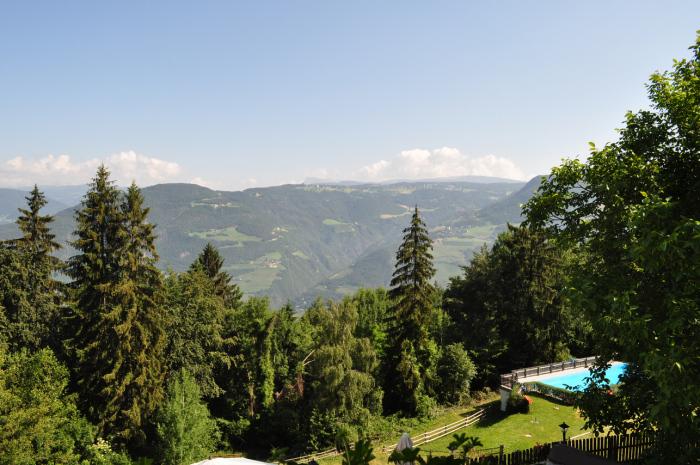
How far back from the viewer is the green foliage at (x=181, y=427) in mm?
22688

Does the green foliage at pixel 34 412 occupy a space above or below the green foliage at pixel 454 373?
above

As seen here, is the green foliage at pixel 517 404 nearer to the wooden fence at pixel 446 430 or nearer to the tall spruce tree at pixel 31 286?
the wooden fence at pixel 446 430

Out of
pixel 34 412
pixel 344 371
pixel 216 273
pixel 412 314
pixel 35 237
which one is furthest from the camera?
pixel 216 273

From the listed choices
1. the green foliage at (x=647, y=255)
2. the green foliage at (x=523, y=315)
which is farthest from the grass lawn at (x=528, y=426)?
the green foliage at (x=647, y=255)

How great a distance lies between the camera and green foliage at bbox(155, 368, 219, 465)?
22.7m

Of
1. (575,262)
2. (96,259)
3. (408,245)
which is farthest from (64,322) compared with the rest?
(575,262)

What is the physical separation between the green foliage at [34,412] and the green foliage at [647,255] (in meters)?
23.5

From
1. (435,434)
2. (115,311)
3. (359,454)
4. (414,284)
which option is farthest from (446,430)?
(359,454)

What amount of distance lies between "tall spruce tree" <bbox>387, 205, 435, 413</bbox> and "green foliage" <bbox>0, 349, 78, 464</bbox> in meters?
20.6

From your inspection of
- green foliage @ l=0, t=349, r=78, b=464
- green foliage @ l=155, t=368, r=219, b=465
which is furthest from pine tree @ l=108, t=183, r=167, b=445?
green foliage @ l=0, t=349, r=78, b=464

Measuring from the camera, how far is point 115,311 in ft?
73.6

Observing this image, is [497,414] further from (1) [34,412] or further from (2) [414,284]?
(1) [34,412]

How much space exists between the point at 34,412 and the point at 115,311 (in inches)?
224

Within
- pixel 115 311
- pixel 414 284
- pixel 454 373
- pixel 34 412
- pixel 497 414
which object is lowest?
pixel 497 414
